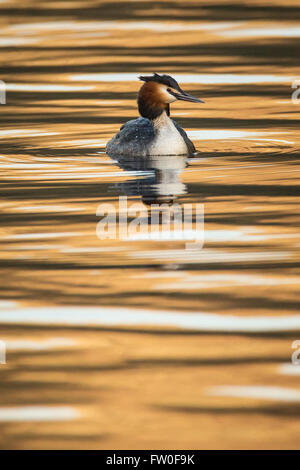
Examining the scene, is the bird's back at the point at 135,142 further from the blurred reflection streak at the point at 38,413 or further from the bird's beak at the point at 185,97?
the blurred reflection streak at the point at 38,413

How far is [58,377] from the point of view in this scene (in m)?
6.30

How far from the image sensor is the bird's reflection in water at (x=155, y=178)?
1060 cm

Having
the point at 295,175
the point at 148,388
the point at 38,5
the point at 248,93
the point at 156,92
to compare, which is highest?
the point at 38,5

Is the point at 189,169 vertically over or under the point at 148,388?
over

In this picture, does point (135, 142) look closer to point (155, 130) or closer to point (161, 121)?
point (155, 130)

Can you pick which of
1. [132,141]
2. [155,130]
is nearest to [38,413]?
[132,141]

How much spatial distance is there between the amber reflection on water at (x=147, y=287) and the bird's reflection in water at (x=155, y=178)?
0.20 ft

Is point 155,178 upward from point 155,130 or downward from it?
downward

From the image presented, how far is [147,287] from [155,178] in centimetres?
406

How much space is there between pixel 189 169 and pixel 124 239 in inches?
126

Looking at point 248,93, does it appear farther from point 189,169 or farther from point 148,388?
point 148,388

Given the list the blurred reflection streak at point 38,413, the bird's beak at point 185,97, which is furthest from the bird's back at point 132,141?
the blurred reflection streak at point 38,413

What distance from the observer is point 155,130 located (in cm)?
1304
